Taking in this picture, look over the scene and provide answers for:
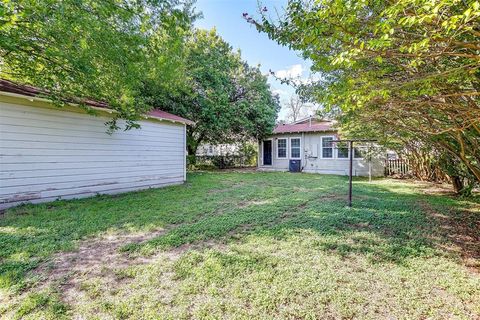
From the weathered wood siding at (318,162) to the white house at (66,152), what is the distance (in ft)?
27.2

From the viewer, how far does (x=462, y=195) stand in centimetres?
691

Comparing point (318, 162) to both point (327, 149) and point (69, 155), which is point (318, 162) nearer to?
point (327, 149)

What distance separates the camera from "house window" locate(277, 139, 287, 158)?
603 inches

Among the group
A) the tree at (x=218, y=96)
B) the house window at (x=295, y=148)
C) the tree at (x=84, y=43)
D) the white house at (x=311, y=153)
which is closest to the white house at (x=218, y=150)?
the tree at (x=218, y=96)

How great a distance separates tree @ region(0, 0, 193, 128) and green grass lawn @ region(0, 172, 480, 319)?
→ 2718 millimetres

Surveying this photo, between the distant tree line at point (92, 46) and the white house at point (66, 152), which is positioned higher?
the distant tree line at point (92, 46)

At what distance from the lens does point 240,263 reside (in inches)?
113

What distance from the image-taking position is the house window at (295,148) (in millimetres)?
14727

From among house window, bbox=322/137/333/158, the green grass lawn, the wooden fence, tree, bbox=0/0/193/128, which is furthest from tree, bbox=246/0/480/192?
house window, bbox=322/137/333/158

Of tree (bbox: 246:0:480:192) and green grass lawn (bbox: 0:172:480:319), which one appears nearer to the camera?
tree (bbox: 246:0:480:192)

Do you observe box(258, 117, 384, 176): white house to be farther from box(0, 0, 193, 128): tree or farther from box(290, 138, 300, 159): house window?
box(0, 0, 193, 128): tree

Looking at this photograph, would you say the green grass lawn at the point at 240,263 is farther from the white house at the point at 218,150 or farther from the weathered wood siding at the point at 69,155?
the white house at the point at 218,150

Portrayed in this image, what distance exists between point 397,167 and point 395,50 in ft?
36.3

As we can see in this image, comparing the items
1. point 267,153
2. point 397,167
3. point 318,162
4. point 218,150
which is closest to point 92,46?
point 318,162
